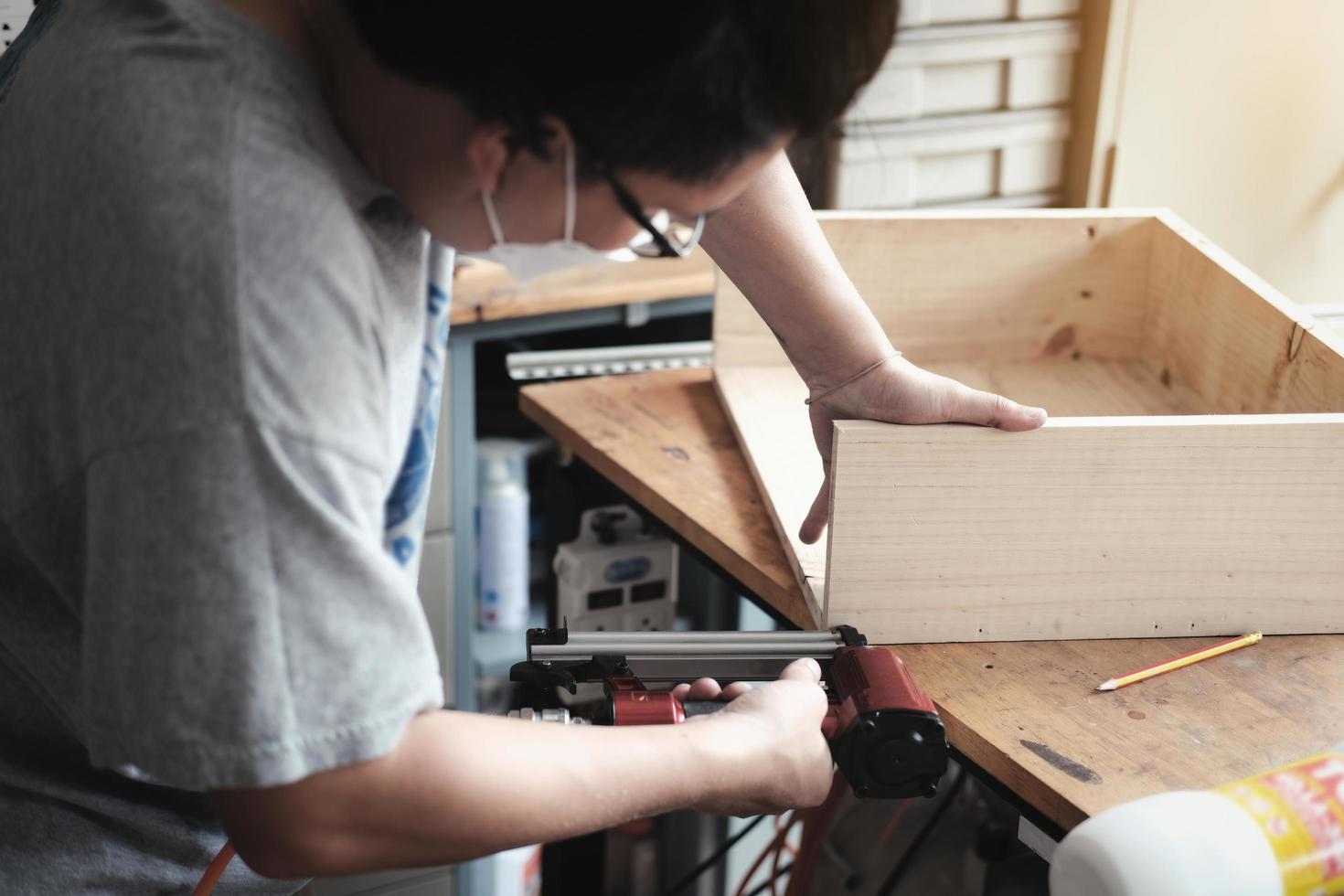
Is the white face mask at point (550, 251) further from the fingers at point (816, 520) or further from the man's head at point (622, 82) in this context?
the fingers at point (816, 520)

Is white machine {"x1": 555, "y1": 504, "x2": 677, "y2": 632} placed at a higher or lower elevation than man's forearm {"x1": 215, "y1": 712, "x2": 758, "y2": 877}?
lower

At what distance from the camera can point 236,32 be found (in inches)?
21.6

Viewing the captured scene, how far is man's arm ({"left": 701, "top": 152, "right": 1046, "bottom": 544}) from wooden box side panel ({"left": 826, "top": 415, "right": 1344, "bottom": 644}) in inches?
3.4

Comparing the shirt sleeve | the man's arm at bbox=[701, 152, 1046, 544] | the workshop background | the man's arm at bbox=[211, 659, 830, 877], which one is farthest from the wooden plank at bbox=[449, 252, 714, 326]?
the shirt sleeve

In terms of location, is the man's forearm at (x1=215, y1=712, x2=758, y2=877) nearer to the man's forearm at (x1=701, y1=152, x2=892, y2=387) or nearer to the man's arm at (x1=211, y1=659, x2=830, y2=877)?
the man's arm at (x1=211, y1=659, x2=830, y2=877)

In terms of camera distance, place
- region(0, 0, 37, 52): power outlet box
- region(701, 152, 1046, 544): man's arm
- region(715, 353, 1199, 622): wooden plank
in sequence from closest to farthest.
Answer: region(701, 152, 1046, 544): man's arm, region(715, 353, 1199, 622): wooden plank, region(0, 0, 37, 52): power outlet box

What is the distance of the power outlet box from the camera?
4.72 feet

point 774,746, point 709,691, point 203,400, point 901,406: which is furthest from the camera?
point 901,406

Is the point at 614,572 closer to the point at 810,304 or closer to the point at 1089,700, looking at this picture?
the point at 810,304

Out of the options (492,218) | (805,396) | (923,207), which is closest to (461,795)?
(492,218)

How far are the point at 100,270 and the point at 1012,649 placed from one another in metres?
0.64

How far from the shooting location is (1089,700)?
84 cm

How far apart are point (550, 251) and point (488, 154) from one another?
10cm

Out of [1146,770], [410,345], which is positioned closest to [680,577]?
[1146,770]
